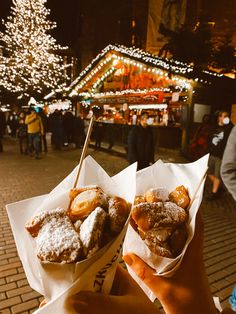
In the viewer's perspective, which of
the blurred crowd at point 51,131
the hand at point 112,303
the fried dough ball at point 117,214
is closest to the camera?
the hand at point 112,303

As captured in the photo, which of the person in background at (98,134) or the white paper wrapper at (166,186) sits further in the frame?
the person in background at (98,134)

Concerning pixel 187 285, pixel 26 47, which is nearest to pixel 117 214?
pixel 187 285

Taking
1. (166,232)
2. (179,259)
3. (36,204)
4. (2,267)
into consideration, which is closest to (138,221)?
(166,232)

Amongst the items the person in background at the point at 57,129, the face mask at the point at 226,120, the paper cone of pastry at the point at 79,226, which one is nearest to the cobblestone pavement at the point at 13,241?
the face mask at the point at 226,120

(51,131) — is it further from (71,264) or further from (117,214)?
(71,264)

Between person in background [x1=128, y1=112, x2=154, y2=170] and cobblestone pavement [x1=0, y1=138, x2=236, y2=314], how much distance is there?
1849 millimetres

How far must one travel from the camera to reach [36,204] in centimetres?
143

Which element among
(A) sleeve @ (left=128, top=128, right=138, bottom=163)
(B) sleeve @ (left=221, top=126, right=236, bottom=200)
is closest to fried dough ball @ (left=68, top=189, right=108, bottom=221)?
(B) sleeve @ (left=221, top=126, right=236, bottom=200)

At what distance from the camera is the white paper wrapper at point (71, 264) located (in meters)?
1.07

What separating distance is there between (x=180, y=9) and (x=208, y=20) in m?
1.71

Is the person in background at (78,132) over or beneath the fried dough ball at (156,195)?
beneath

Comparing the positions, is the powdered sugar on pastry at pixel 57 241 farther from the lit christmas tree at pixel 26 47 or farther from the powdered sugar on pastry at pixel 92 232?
the lit christmas tree at pixel 26 47

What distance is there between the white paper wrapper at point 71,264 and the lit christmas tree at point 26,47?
28692mm

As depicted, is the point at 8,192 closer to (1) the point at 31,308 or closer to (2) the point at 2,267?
(2) the point at 2,267
